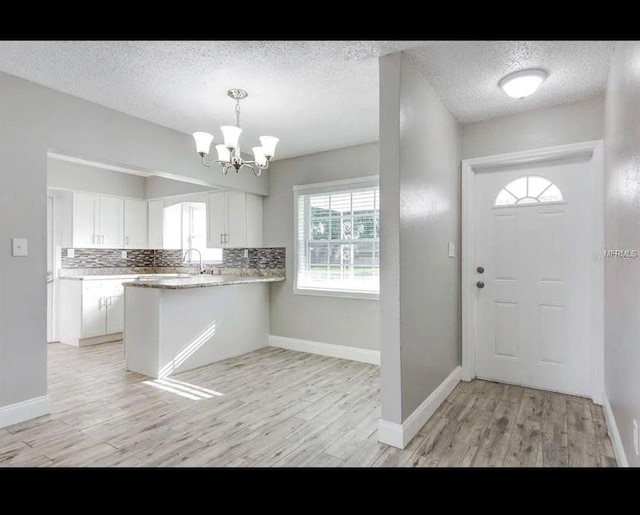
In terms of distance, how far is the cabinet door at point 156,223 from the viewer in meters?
5.81

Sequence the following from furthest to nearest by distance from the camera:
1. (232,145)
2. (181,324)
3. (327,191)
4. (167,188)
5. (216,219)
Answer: (167,188), (216,219), (327,191), (181,324), (232,145)

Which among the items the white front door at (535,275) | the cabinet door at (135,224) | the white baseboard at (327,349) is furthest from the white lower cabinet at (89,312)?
the white front door at (535,275)

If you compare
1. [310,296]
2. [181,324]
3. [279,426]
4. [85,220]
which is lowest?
[279,426]

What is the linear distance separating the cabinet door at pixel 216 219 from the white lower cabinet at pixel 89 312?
1548 millimetres

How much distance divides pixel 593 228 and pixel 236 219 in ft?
12.4

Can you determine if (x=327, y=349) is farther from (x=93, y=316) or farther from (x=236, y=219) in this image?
(x=93, y=316)

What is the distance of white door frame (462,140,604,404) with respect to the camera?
2814mm

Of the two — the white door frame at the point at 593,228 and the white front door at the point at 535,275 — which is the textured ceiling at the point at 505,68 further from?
the white front door at the point at 535,275

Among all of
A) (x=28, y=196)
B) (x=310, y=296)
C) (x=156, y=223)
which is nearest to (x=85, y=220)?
(x=156, y=223)

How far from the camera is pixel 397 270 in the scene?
2.16 metres

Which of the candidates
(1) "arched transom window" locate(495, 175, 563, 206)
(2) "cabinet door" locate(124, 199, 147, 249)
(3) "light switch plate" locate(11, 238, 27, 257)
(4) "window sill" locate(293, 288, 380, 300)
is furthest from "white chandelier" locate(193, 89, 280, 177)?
(2) "cabinet door" locate(124, 199, 147, 249)

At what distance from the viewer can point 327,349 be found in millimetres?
4309

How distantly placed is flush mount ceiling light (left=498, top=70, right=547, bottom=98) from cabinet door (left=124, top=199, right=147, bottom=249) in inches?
212
